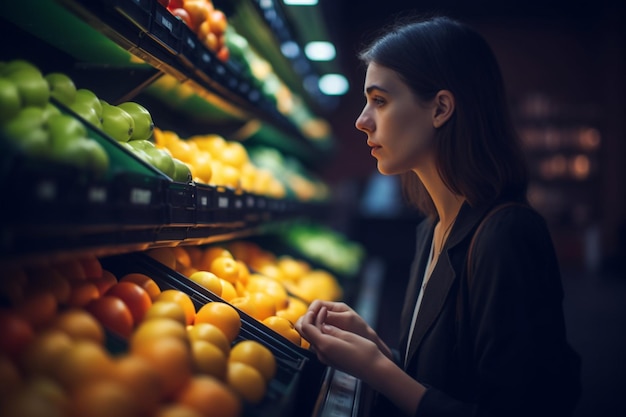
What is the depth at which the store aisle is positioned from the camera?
312cm

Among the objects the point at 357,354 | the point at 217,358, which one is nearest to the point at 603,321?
the point at 357,354

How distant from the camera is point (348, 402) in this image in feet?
4.65

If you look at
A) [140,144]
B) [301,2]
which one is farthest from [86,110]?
[301,2]

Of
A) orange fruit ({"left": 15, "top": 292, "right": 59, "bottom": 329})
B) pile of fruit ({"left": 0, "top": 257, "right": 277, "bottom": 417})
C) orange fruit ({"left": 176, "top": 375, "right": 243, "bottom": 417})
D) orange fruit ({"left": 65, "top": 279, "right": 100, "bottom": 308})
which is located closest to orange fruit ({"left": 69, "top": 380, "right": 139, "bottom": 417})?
pile of fruit ({"left": 0, "top": 257, "right": 277, "bottom": 417})

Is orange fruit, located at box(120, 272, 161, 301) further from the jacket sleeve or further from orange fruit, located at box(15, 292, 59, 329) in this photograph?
the jacket sleeve

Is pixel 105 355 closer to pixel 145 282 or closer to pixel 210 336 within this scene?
pixel 210 336

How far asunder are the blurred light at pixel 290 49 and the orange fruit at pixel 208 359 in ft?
8.52

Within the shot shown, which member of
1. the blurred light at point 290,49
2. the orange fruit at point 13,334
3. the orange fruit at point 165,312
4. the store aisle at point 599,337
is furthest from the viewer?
the blurred light at point 290,49

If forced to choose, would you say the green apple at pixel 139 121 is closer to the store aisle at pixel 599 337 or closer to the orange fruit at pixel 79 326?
the orange fruit at pixel 79 326

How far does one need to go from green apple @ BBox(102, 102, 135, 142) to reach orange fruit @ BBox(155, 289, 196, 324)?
421mm

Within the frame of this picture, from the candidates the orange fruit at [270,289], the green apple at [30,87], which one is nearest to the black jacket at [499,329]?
the orange fruit at [270,289]

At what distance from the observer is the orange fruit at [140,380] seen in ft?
2.66

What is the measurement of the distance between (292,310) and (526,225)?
0.87 metres

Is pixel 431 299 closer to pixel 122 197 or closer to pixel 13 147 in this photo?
pixel 122 197
